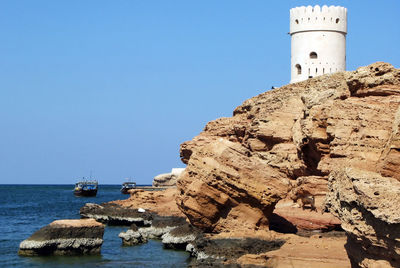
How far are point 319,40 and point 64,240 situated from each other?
151ft

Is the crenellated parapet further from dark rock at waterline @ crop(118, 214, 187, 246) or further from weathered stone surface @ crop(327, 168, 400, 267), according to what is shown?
weathered stone surface @ crop(327, 168, 400, 267)

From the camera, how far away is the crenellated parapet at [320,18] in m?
69.2

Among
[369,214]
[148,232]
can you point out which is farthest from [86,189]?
[369,214]

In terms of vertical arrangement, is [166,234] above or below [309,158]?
below

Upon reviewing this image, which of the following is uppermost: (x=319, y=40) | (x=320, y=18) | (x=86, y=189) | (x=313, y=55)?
(x=320, y=18)

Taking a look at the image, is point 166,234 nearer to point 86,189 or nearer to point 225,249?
point 225,249

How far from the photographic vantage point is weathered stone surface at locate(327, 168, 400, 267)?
15.0 meters

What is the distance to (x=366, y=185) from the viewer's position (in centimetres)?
1596

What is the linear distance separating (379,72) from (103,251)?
621 inches

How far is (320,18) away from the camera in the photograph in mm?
69188

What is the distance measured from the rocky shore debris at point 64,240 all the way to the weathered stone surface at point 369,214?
50.7 feet

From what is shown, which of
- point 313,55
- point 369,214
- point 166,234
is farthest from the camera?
point 313,55

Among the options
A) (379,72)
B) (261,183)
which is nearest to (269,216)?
(261,183)

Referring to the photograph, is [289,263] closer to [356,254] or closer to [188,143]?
[356,254]
